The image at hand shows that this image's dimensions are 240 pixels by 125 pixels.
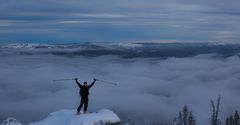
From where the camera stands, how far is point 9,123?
49.4 meters

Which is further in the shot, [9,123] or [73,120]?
[9,123]

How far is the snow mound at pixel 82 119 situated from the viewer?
1544 inches

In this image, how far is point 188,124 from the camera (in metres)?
118

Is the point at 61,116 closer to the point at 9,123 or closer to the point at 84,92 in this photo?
the point at 84,92

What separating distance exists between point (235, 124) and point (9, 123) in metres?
64.3

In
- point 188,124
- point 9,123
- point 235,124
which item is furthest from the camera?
point 188,124

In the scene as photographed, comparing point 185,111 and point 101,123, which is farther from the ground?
point 185,111

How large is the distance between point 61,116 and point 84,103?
2059 millimetres

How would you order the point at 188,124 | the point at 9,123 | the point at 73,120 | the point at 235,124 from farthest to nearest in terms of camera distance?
the point at 188,124, the point at 235,124, the point at 9,123, the point at 73,120

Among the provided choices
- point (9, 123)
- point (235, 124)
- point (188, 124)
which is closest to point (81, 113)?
point (9, 123)

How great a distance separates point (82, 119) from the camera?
39.3 m

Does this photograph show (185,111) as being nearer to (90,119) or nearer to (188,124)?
(188,124)

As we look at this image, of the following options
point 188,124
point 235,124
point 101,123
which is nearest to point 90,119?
point 101,123

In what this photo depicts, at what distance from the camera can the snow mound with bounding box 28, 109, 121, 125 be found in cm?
3922
